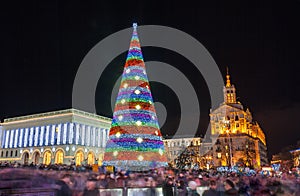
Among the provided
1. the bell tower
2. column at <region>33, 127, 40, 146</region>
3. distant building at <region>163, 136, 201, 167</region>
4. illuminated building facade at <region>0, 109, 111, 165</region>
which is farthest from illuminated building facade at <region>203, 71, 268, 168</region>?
column at <region>33, 127, 40, 146</region>

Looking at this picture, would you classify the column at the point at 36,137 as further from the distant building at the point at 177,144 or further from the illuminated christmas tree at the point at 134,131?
the illuminated christmas tree at the point at 134,131

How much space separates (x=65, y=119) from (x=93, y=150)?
11.0 metres

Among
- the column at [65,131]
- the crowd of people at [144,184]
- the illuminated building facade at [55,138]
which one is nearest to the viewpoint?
the crowd of people at [144,184]

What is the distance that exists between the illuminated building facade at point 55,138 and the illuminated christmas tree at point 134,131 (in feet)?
124

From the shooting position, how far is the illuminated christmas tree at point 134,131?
83.7 feet

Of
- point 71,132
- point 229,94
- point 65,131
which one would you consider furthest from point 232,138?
point 65,131

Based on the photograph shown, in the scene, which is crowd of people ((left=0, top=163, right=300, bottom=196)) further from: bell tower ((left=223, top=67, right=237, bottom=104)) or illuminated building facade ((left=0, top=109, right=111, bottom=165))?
bell tower ((left=223, top=67, right=237, bottom=104))

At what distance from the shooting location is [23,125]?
7231 cm

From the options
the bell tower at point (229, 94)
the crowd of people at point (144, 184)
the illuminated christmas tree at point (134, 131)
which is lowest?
the crowd of people at point (144, 184)

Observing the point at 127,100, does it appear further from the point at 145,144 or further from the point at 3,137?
the point at 3,137

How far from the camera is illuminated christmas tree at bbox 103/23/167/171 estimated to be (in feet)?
83.7

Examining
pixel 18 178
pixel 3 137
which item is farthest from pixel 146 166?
pixel 3 137

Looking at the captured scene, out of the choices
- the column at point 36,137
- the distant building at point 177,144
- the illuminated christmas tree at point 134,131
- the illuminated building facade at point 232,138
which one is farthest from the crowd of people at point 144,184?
the distant building at point 177,144

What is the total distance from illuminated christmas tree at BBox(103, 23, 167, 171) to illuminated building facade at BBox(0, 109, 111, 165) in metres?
37.9
